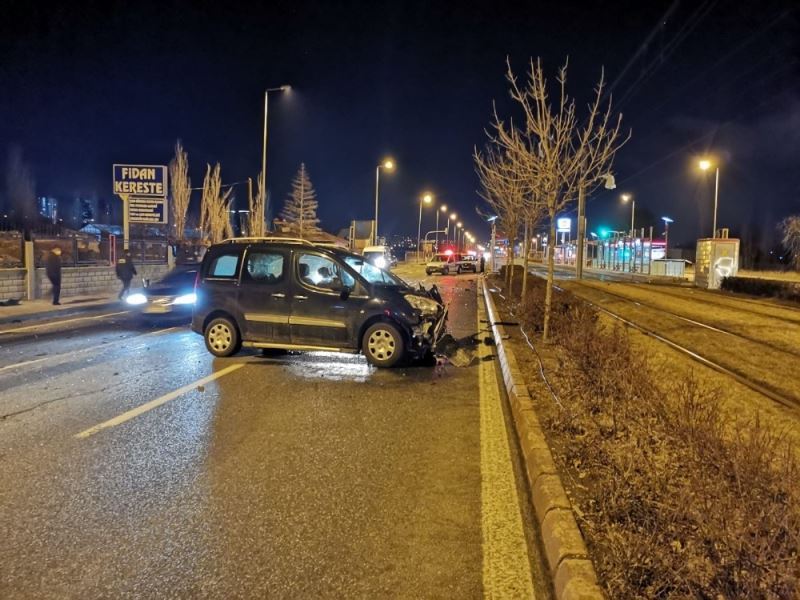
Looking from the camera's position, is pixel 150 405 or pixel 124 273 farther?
pixel 124 273

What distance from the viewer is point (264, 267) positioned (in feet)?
32.3

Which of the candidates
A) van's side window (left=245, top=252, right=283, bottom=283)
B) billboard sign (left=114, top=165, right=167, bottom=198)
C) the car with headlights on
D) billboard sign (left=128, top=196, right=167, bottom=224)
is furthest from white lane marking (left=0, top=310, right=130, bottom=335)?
billboard sign (left=114, top=165, right=167, bottom=198)

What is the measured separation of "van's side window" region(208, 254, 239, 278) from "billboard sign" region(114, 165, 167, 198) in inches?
817

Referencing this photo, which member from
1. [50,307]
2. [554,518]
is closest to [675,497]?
[554,518]

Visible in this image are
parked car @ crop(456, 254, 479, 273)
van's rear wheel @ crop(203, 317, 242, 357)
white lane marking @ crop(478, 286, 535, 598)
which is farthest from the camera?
parked car @ crop(456, 254, 479, 273)

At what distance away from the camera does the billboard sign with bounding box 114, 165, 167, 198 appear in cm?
2895

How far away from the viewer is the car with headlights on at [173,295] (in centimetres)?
1550

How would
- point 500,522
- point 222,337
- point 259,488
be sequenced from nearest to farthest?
point 500,522 → point 259,488 → point 222,337

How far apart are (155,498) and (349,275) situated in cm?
543

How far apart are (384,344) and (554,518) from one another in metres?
5.68

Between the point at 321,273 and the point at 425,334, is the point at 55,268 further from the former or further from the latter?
the point at 425,334

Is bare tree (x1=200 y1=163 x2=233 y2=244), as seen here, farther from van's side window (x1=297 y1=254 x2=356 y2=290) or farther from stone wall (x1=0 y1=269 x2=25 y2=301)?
van's side window (x1=297 y1=254 x2=356 y2=290)

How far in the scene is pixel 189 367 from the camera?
30.9ft

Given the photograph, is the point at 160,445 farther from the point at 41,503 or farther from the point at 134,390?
the point at 134,390
